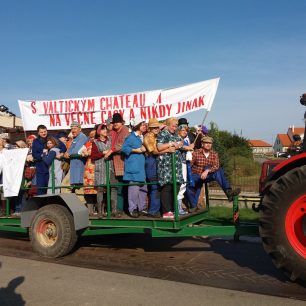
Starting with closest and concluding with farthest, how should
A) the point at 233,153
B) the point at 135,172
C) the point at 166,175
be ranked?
1. the point at 166,175
2. the point at 135,172
3. the point at 233,153

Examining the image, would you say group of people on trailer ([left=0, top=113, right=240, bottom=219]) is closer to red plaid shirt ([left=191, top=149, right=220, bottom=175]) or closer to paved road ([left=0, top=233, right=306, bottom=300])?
red plaid shirt ([left=191, top=149, right=220, bottom=175])

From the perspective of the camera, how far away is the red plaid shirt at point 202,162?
639 cm

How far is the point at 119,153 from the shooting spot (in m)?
6.11

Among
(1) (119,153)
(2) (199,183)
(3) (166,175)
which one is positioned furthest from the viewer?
(2) (199,183)

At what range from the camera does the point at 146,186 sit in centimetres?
605

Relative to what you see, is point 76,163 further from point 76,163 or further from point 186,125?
point 186,125

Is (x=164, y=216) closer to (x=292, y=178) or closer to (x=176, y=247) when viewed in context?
(x=176, y=247)

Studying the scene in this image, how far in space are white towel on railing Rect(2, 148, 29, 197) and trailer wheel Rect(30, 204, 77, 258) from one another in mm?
866

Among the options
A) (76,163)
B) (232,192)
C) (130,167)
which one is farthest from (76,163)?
(232,192)

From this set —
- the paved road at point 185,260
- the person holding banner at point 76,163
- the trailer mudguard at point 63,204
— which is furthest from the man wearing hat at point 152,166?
the person holding banner at point 76,163

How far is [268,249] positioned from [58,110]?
19.8 feet

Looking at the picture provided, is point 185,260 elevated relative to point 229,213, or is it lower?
lower

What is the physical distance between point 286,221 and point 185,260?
6.21ft

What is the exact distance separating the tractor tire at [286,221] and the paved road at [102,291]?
438 mm
